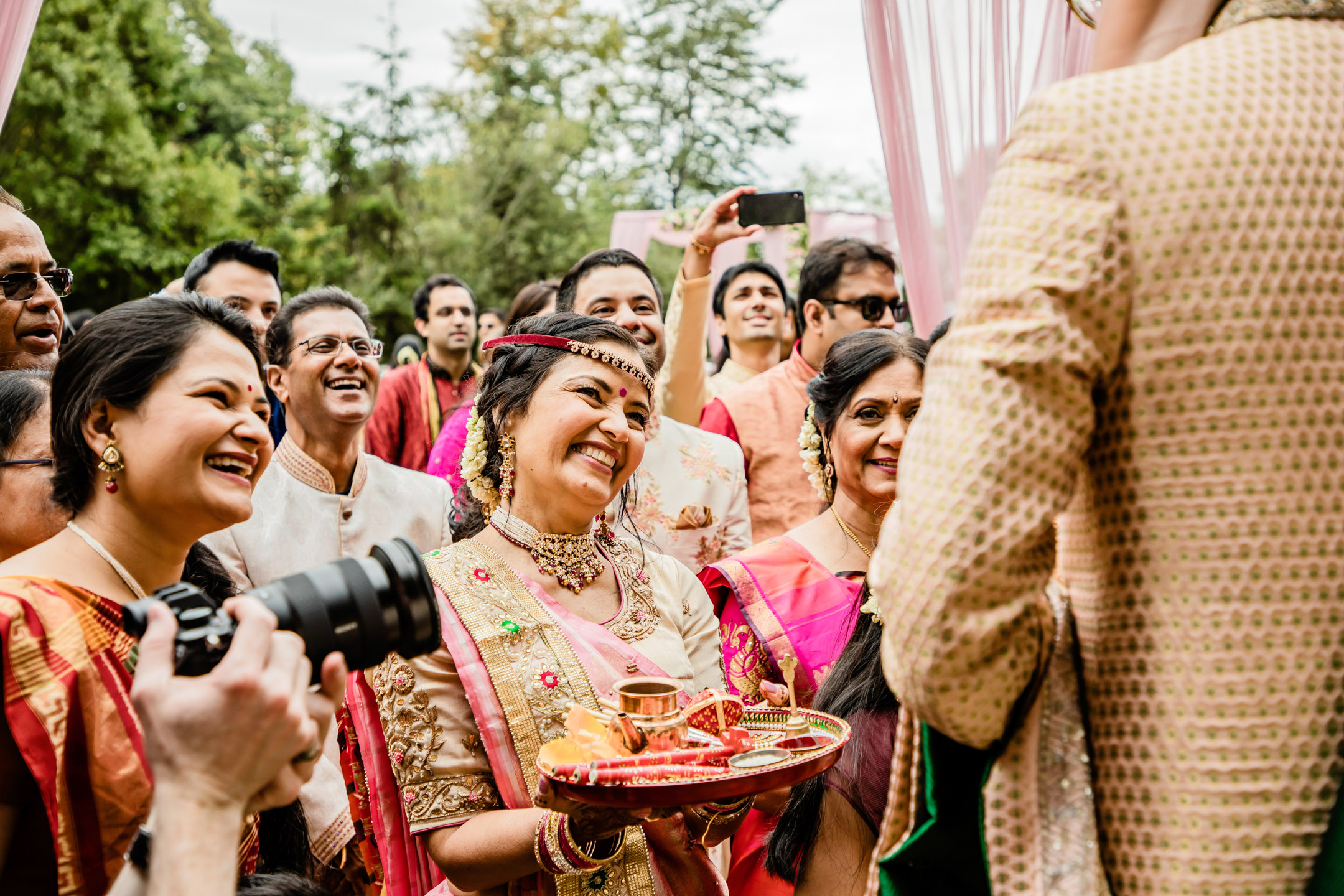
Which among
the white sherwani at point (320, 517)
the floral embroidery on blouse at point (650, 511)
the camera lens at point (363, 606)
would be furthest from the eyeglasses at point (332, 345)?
the camera lens at point (363, 606)

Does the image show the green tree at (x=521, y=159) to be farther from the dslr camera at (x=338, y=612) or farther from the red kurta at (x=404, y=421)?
the dslr camera at (x=338, y=612)

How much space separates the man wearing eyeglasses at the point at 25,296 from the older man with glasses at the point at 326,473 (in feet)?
2.42

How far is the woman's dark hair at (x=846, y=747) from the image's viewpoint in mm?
2016

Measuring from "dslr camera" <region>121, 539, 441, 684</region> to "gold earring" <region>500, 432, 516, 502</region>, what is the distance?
95 centimetres

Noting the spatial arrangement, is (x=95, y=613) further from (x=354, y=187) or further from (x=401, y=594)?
(x=354, y=187)

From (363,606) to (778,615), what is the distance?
1450mm

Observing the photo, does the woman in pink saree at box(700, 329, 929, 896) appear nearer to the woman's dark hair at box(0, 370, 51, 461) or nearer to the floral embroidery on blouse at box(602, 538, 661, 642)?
the floral embroidery on blouse at box(602, 538, 661, 642)

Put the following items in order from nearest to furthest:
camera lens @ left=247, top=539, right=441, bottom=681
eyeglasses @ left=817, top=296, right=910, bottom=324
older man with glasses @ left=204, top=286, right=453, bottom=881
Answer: camera lens @ left=247, top=539, right=441, bottom=681 < older man with glasses @ left=204, top=286, right=453, bottom=881 < eyeglasses @ left=817, top=296, right=910, bottom=324

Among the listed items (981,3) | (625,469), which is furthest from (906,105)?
(625,469)

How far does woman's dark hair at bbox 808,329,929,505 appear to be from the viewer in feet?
8.86

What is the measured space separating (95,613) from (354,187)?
20611mm

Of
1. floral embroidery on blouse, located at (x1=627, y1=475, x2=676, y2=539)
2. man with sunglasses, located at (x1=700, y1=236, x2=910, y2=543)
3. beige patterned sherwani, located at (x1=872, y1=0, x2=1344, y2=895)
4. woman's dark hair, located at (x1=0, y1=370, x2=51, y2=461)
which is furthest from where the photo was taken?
man with sunglasses, located at (x1=700, y1=236, x2=910, y2=543)

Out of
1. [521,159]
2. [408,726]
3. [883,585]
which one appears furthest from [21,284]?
[521,159]

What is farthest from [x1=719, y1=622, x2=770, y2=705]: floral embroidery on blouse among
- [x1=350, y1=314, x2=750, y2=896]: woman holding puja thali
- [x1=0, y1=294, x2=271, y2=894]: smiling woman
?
[x1=0, y1=294, x2=271, y2=894]: smiling woman
